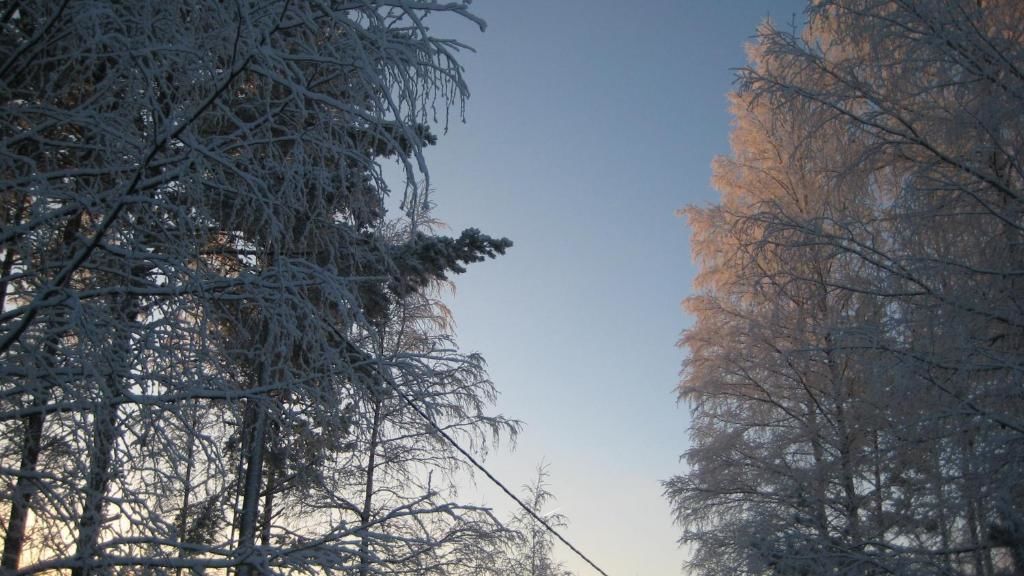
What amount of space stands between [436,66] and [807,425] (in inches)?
328

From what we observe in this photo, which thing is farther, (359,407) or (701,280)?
(701,280)

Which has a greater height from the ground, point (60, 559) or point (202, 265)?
point (202, 265)

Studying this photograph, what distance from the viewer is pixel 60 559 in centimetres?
293

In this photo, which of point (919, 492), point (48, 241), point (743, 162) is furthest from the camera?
point (743, 162)

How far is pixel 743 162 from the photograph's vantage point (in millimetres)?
11758

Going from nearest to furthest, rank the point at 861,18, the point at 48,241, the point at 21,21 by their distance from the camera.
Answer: the point at 48,241, the point at 21,21, the point at 861,18

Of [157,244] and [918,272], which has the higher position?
[918,272]

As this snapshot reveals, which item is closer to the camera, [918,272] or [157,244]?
[157,244]

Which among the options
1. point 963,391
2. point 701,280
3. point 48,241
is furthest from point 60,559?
point 701,280

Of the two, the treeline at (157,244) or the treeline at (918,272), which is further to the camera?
the treeline at (918,272)

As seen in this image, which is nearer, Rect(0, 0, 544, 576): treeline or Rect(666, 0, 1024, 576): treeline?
Rect(0, 0, 544, 576): treeline

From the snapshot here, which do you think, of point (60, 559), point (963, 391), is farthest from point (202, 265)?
point (963, 391)

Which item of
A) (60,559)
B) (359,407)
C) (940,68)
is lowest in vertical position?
(60,559)

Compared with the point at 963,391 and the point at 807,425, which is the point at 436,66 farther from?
the point at 807,425
